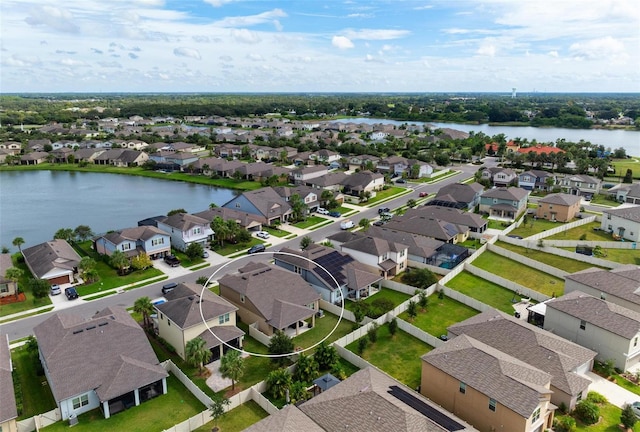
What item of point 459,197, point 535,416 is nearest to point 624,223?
point 459,197

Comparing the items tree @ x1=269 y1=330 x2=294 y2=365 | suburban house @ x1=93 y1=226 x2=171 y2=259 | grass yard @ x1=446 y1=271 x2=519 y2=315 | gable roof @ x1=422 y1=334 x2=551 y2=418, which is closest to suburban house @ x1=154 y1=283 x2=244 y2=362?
tree @ x1=269 y1=330 x2=294 y2=365

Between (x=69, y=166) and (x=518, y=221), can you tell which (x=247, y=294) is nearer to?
(x=518, y=221)

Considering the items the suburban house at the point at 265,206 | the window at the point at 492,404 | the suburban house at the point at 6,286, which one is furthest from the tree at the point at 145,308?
the suburban house at the point at 265,206

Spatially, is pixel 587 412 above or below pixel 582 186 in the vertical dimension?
below

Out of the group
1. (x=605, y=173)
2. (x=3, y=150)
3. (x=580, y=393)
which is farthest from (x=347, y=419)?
(x=3, y=150)

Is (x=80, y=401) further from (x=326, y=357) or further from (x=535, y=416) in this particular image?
(x=535, y=416)

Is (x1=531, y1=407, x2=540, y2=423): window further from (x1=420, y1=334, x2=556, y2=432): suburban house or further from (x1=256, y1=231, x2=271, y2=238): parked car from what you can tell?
(x1=256, y1=231, x2=271, y2=238): parked car
